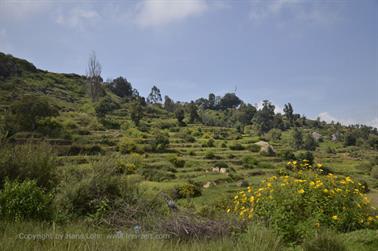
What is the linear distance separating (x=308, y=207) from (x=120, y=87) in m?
78.1

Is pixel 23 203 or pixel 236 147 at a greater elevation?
pixel 23 203

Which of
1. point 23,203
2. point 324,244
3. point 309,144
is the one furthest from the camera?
point 309,144

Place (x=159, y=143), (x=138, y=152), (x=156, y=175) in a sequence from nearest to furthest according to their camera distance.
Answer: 1. (x=156, y=175)
2. (x=138, y=152)
3. (x=159, y=143)

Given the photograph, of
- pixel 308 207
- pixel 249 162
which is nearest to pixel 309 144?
pixel 249 162

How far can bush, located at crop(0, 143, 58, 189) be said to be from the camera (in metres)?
6.14

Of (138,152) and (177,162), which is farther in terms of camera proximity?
(138,152)

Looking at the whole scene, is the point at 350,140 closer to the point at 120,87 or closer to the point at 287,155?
the point at 287,155

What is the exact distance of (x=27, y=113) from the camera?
32.9 metres

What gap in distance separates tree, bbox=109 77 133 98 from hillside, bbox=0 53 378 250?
33 centimetres

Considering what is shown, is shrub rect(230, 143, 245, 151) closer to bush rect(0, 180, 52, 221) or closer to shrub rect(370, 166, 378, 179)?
shrub rect(370, 166, 378, 179)

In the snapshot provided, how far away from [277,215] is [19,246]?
381cm

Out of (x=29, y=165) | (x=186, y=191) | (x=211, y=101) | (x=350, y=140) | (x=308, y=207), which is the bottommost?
(x=186, y=191)

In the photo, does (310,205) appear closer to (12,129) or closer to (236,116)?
(12,129)

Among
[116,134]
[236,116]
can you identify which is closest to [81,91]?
[116,134]
